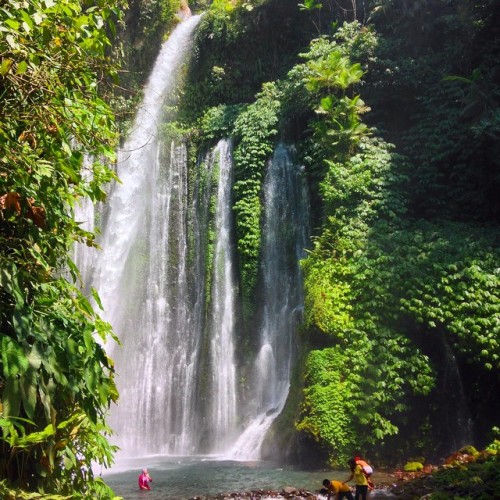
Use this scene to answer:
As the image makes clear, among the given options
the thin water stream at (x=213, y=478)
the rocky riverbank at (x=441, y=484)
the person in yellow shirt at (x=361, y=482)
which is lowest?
the thin water stream at (x=213, y=478)

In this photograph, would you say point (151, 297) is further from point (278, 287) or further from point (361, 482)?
point (361, 482)

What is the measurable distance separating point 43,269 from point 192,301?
12839mm

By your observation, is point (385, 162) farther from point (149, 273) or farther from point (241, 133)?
point (149, 273)

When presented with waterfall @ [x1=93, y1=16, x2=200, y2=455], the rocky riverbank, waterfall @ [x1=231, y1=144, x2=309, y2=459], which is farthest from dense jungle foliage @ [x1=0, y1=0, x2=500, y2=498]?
waterfall @ [x1=93, y1=16, x2=200, y2=455]

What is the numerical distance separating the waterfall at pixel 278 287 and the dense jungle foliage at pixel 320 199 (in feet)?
1.46

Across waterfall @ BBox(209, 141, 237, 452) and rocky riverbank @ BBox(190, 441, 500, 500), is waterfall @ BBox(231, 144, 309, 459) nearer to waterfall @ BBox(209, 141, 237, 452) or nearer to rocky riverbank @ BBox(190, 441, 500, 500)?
waterfall @ BBox(209, 141, 237, 452)

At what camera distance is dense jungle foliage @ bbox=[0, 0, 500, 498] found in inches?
114

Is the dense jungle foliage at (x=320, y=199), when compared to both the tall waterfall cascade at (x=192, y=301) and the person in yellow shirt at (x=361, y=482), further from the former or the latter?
the person in yellow shirt at (x=361, y=482)

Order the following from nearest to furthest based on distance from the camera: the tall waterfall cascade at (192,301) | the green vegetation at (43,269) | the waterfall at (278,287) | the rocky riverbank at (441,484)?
the green vegetation at (43,269) < the rocky riverbank at (441,484) < the waterfall at (278,287) < the tall waterfall cascade at (192,301)

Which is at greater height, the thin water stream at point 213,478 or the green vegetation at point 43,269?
the green vegetation at point 43,269

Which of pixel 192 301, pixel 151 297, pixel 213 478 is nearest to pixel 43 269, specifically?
pixel 213 478

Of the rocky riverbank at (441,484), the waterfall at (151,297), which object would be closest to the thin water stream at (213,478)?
the rocky riverbank at (441,484)

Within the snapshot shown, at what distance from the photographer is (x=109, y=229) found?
18.1 m

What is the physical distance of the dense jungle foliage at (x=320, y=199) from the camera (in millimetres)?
2900
